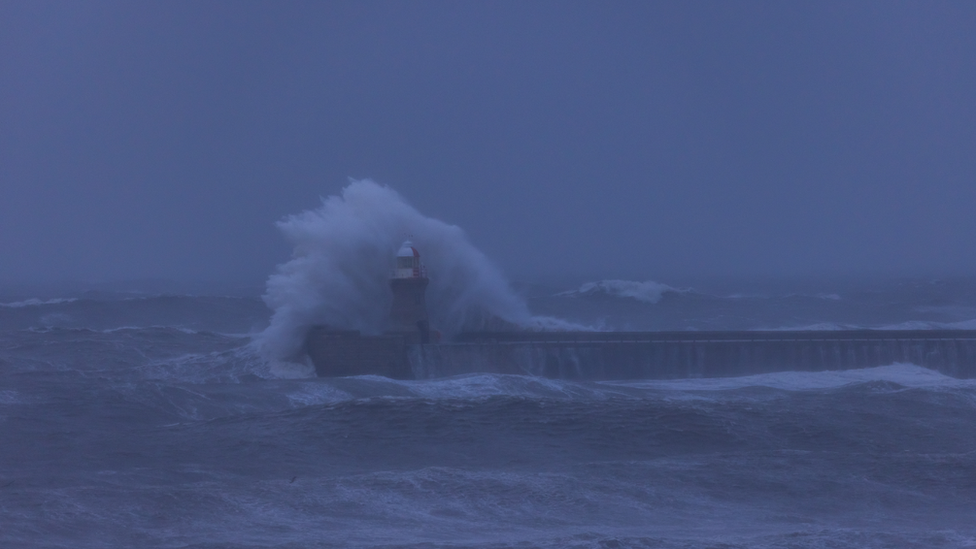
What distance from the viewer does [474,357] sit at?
17.9 metres

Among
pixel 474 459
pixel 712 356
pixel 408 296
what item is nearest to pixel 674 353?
pixel 712 356

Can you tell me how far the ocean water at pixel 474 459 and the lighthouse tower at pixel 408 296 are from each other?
2.26 m

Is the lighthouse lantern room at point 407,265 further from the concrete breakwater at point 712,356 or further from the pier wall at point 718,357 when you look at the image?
the pier wall at point 718,357

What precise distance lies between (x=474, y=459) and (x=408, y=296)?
26.4 ft

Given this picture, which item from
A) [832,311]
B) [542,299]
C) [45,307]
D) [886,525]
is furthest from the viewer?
[542,299]

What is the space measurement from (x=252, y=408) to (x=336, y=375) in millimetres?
3921

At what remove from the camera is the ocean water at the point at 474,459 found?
8047 mm

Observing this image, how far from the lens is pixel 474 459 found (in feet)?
35.8

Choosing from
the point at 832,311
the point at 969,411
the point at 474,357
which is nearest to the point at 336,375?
the point at 474,357

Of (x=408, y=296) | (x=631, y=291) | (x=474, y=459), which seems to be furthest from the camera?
(x=631, y=291)

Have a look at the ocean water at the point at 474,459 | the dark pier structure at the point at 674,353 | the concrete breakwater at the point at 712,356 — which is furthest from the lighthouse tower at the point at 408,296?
the ocean water at the point at 474,459

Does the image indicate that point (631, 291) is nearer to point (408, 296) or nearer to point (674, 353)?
point (674, 353)

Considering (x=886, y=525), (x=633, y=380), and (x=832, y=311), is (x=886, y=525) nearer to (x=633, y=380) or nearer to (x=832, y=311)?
(x=633, y=380)

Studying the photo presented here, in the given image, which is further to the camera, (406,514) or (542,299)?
(542,299)
